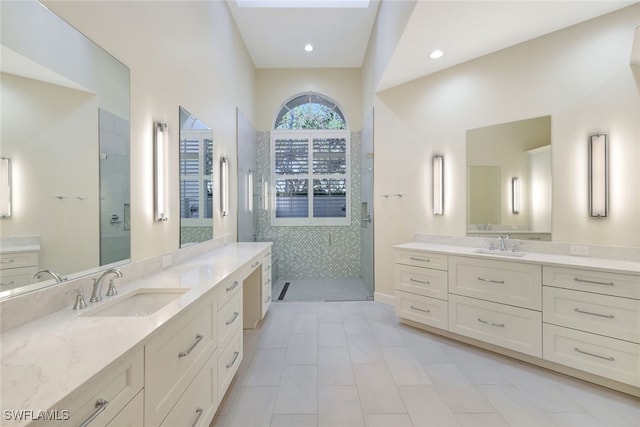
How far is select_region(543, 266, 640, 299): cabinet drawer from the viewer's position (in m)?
1.83

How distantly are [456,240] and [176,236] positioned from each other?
286 centimetres

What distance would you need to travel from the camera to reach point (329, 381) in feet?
6.61

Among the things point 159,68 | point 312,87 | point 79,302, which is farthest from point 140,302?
point 312,87

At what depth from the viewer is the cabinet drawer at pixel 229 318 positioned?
5.46 feet

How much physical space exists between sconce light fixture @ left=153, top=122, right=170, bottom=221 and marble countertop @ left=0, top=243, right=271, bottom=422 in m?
0.70

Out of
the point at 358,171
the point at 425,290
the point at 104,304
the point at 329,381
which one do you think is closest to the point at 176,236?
the point at 104,304

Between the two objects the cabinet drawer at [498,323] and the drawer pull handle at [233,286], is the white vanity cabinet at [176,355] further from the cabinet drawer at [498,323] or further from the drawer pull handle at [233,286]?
the cabinet drawer at [498,323]

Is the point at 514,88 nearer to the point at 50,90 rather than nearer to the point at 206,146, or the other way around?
the point at 206,146

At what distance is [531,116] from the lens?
261 centimetres

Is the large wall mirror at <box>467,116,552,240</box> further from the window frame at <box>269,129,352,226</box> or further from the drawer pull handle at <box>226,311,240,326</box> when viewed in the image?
the drawer pull handle at <box>226,311,240,326</box>

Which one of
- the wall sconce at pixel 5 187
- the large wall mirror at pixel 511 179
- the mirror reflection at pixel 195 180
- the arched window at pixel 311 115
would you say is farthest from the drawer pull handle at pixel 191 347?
the arched window at pixel 311 115

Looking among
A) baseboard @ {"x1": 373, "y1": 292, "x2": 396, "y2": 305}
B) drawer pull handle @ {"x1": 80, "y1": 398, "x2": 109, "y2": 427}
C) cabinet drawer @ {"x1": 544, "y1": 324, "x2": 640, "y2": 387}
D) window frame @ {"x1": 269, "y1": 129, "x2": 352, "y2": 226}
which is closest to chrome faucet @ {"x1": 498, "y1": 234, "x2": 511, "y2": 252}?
cabinet drawer @ {"x1": 544, "y1": 324, "x2": 640, "y2": 387}

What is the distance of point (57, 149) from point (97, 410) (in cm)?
106

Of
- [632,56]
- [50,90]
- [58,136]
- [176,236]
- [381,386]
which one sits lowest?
[381,386]
